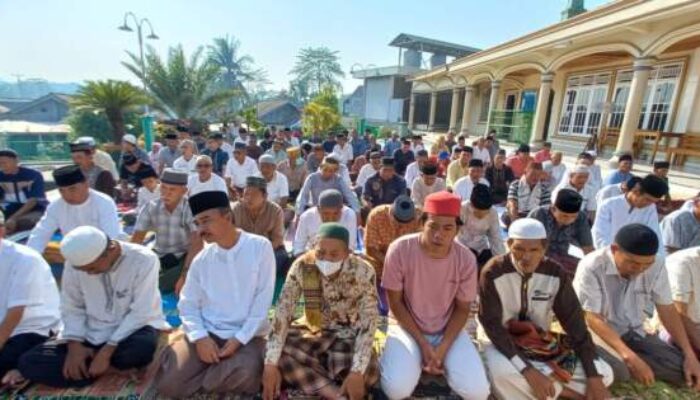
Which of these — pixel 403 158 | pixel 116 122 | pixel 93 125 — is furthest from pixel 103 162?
pixel 93 125

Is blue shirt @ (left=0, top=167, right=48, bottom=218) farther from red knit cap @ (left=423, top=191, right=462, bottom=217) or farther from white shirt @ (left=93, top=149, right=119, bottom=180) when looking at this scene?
red knit cap @ (left=423, top=191, right=462, bottom=217)

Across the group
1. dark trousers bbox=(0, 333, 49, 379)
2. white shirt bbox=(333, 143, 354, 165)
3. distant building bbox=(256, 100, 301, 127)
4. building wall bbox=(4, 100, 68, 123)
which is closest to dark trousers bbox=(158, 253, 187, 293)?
dark trousers bbox=(0, 333, 49, 379)

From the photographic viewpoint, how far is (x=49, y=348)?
2.30m

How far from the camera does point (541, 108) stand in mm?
11578

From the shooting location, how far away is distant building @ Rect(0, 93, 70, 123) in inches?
1282

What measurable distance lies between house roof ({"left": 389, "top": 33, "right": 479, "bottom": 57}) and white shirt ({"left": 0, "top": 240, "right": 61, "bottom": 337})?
2636cm

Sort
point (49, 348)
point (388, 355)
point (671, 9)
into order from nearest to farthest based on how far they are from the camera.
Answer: point (49, 348), point (388, 355), point (671, 9)

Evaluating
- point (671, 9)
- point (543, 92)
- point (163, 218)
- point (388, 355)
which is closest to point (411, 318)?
point (388, 355)

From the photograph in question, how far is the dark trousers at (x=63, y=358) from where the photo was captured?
7.43 feet

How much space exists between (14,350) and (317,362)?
6.42 ft

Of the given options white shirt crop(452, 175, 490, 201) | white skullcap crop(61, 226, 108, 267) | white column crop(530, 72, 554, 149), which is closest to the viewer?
white skullcap crop(61, 226, 108, 267)

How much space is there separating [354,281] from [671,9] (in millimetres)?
8529

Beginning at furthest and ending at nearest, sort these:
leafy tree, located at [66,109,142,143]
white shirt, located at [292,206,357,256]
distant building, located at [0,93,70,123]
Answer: distant building, located at [0,93,70,123], leafy tree, located at [66,109,142,143], white shirt, located at [292,206,357,256]

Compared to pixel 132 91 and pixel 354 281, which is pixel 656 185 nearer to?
pixel 354 281
